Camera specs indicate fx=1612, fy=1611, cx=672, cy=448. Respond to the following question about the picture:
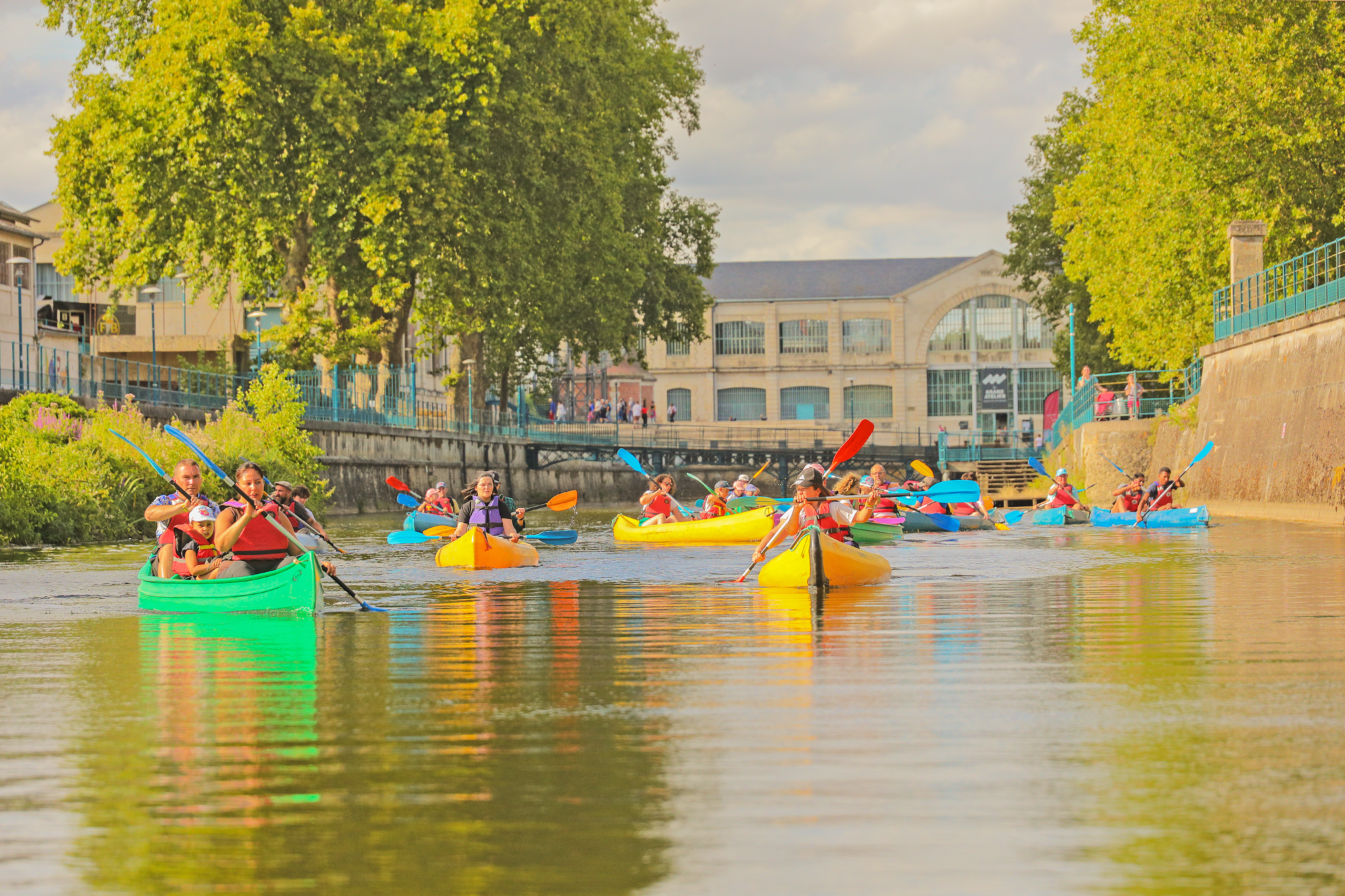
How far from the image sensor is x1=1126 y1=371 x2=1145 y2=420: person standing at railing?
42719mm

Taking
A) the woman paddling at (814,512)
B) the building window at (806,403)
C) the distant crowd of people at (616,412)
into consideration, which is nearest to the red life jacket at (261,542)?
the woman paddling at (814,512)

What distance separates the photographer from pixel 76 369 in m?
33.2

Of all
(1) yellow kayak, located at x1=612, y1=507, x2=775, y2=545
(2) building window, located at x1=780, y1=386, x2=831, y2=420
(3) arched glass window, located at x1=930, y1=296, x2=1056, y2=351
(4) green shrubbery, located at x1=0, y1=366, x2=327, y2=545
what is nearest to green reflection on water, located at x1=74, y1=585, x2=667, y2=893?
(1) yellow kayak, located at x1=612, y1=507, x2=775, y2=545

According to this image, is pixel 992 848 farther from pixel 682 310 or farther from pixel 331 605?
pixel 682 310

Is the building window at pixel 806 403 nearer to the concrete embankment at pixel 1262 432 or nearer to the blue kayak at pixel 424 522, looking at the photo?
the concrete embankment at pixel 1262 432

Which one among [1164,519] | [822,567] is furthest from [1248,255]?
[822,567]

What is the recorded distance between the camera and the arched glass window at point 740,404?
94688mm

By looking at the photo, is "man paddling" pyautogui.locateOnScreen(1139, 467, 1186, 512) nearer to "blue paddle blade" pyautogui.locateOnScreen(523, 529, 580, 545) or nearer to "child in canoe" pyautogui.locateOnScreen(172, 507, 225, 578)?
"blue paddle blade" pyautogui.locateOnScreen(523, 529, 580, 545)

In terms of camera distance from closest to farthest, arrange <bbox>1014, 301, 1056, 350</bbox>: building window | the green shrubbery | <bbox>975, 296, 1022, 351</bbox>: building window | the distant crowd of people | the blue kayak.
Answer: the green shrubbery
the blue kayak
the distant crowd of people
<bbox>1014, 301, 1056, 350</bbox>: building window
<bbox>975, 296, 1022, 351</bbox>: building window

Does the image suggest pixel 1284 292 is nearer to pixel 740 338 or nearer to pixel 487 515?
pixel 487 515

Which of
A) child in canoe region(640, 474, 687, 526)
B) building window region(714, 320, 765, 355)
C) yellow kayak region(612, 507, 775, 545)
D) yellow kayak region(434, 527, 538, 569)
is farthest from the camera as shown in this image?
building window region(714, 320, 765, 355)

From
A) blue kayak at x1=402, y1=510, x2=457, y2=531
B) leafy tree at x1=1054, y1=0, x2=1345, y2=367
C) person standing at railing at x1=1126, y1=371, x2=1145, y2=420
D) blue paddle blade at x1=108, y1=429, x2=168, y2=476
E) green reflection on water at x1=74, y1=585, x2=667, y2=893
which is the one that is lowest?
green reflection on water at x1=74, y1=585, x2=667, y2=893

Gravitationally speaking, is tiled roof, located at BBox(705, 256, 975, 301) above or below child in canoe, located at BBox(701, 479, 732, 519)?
above

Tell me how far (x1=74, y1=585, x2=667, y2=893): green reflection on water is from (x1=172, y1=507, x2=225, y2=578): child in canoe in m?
2.29
